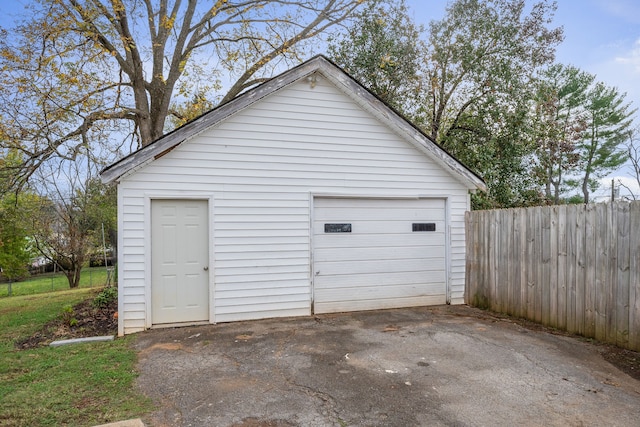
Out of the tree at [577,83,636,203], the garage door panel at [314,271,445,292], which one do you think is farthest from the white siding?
the tree at [577,83,636,203]

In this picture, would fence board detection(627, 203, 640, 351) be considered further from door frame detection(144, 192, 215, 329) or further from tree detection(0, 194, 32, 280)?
tree detection(0, 194, 32, 280)

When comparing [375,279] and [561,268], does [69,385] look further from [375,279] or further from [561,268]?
[561,268]

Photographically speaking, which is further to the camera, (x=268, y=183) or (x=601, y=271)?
(x=268, y=183)

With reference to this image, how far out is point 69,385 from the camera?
12.9ft

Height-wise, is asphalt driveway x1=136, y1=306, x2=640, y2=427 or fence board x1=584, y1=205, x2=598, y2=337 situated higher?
fence board x1=584, y1=205, x2=598, y2=337

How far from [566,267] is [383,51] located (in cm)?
968

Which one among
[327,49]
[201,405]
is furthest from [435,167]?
[327,49]

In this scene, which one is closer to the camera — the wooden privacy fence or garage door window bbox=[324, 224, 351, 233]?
the wooden privacy fence

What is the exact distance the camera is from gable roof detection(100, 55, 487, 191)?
5992mm

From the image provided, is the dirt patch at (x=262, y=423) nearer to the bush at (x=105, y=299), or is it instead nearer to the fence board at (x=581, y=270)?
the fence board at (x=581, y=270)

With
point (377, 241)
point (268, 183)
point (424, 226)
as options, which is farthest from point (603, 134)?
point (268, 183)

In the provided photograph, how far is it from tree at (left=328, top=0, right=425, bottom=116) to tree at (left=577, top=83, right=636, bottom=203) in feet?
52.6

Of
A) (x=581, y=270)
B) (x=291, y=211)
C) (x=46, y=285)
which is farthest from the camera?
(x=46, y=285)

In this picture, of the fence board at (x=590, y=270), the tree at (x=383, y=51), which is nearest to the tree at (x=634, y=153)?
the tree at (x=383, y=51)
